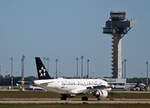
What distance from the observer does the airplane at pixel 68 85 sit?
275ft

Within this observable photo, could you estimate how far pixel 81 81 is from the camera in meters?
87.1

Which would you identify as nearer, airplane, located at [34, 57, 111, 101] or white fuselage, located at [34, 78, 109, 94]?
white fuselage, located at [34, 78, 109, 94]

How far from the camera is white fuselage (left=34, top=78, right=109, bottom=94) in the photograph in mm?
83438

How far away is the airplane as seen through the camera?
83812mm

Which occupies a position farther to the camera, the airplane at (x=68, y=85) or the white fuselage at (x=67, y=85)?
the airplane at (x=68, y=85)

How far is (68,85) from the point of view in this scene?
85.4 m

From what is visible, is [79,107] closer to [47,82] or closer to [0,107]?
[0,107]

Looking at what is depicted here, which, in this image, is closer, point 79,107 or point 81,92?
point 79,107

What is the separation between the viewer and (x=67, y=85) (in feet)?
280

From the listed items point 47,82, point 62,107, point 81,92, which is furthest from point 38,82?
point 62,107

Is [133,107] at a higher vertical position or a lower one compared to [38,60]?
lower

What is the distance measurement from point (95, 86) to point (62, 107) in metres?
26.2

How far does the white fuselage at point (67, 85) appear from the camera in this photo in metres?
83.4

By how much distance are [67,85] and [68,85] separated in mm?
167
